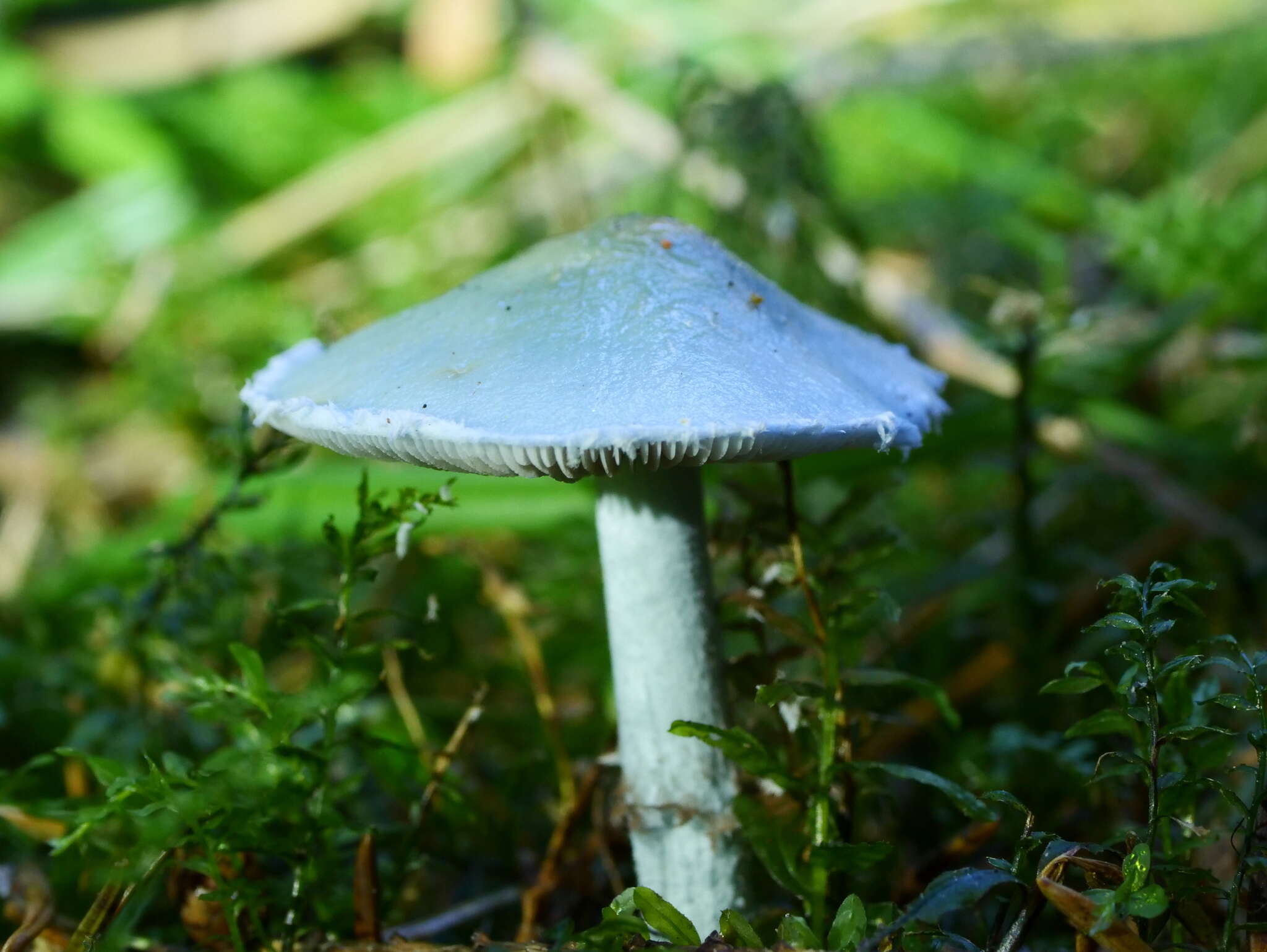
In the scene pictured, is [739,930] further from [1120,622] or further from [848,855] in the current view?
[1120,622]

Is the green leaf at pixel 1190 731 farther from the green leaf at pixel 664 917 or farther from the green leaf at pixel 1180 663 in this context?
the green leaf at pixel 664 917

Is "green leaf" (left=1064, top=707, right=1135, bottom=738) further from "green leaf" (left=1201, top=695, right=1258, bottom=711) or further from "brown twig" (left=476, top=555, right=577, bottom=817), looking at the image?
"brown twig" (left=476, top=555, right=577, bottom=817)

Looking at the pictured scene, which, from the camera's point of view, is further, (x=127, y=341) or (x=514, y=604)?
(x=127, y=341)

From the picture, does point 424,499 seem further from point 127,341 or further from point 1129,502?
point 127,341

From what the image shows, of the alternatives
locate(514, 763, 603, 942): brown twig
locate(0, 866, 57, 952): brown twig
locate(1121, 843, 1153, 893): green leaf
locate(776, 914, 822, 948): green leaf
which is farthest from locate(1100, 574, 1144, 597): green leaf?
locate(0, 866, 57, 952): brown twig

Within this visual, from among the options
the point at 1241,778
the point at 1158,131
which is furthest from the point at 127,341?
the point at 1158,131

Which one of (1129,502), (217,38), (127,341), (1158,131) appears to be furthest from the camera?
(217,38)

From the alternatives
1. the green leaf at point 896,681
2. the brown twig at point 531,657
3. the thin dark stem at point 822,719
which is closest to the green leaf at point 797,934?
the thin dark stem at point 822,719
